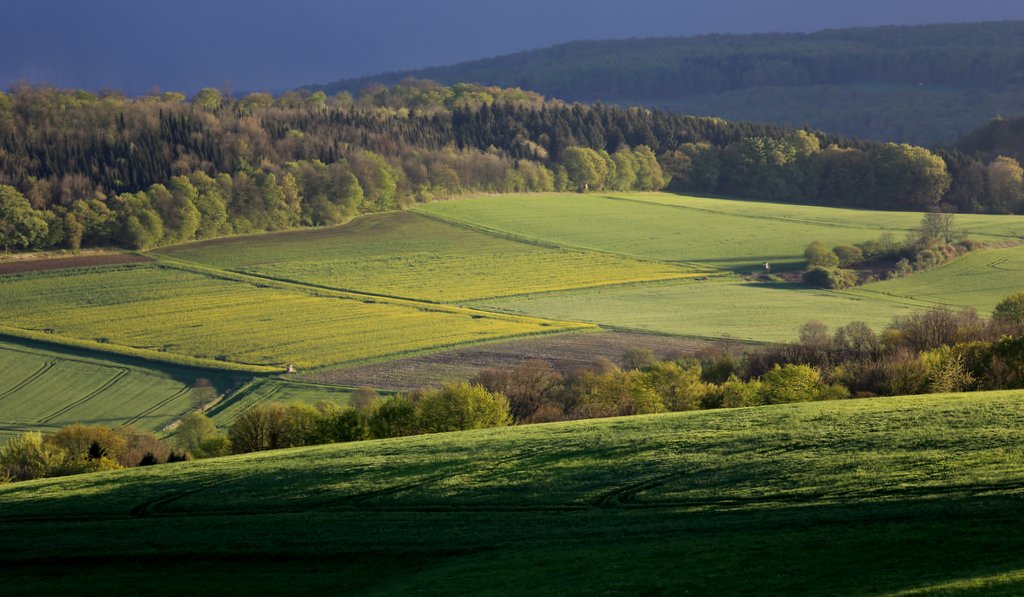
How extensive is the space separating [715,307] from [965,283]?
21668 millimetres

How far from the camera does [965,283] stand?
300ft

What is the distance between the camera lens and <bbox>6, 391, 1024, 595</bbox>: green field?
2261 cm

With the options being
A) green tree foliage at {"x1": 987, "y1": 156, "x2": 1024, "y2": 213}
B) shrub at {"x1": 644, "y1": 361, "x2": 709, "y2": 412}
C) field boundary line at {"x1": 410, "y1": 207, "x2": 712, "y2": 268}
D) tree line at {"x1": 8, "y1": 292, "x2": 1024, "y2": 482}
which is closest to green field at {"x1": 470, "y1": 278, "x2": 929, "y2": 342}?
field boundary line at {"x1": 410, "y1": 207, "x2": 712, "y2": 268}

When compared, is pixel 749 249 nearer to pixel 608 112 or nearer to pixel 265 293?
pixel 265 293

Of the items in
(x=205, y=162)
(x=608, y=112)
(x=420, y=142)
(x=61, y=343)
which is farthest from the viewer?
(x=608, y=112)

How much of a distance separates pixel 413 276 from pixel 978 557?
83.0m

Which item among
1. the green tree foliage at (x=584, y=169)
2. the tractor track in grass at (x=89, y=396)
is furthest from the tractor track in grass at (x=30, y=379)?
the green tree foliage at (x=584, y=169)

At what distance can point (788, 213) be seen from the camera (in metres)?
136

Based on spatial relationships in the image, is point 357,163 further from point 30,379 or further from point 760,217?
point 30,379

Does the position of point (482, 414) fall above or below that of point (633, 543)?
below

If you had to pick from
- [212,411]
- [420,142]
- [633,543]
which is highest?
[420,142]

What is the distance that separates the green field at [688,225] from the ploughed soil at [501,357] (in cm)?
3294

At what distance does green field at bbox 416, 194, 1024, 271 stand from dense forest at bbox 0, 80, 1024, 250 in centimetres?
977

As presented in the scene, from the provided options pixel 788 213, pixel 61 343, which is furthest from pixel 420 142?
A: pixel 61 343
